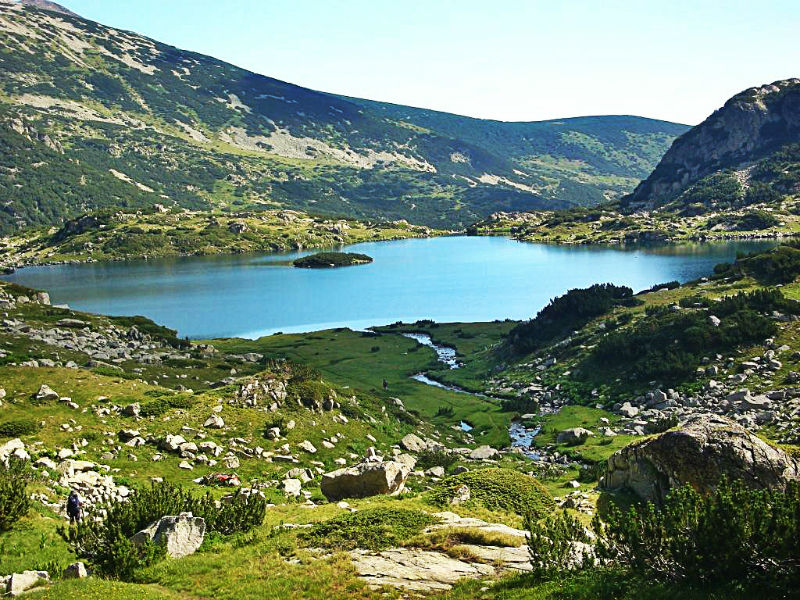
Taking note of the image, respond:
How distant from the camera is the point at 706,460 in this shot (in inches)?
757

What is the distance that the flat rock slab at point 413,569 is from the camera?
15573 mm

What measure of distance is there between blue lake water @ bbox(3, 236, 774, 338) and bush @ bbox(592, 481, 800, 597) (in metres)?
102

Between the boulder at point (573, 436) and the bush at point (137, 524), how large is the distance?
28251 millimetres

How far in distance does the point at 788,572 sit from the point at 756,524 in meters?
0.88

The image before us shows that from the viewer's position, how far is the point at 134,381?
39062 millimetres

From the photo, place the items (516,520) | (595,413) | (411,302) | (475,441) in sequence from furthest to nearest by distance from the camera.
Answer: (411,302)
(595,413)
(475,441)
(516,520)

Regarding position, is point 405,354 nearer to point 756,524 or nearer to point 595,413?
point 595,413

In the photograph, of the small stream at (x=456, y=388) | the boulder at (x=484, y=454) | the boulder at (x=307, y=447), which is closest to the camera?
the boulder at (x=307, y=447)

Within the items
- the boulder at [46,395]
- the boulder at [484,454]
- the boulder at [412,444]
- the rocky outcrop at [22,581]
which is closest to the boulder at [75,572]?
the rocky outcrop at [22,581]

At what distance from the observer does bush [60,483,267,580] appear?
16.4 m

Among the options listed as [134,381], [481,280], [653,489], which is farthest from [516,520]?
[481,280]

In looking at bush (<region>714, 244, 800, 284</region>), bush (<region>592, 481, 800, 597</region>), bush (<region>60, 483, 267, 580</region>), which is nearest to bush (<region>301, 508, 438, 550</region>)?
bush (<region>60, 483, 267, 580</region>)

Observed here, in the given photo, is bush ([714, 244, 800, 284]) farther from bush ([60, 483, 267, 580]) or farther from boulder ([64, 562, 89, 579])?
boulder ([64, 562, 89, 579])

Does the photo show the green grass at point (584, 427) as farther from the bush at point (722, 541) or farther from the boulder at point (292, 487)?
the bush at point (722, 541)
